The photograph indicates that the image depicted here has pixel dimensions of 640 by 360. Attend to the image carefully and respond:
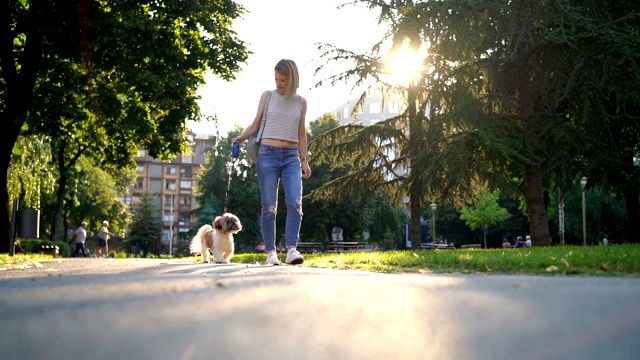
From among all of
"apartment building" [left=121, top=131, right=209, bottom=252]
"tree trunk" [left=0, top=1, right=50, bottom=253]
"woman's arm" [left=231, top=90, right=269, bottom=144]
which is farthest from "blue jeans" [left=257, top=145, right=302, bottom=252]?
"apartment building" [left=121, top=131, right=209, bottom=252]

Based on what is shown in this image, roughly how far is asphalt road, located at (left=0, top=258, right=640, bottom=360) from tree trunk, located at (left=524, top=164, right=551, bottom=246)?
16.1 m

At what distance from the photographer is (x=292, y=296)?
12.5 ft

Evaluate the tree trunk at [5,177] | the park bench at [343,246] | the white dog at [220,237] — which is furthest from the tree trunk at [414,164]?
the park bench at [343,246]

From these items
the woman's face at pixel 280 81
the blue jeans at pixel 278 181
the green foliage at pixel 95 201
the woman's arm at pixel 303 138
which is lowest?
the blue jeans at pixel 278 181

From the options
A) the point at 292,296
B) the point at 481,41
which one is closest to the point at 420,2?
the point at 481,41

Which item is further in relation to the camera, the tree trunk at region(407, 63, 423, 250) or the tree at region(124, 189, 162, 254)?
the tree at region(124, 189, 162, 254)

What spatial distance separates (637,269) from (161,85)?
17.4 meters

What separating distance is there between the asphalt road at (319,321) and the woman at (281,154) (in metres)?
4.76

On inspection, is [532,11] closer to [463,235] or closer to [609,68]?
[609,68]

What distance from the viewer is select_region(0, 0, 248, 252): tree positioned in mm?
22797

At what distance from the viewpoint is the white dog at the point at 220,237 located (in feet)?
38.2

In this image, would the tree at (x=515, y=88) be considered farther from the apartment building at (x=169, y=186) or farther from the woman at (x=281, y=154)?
the apartment building at (x=169, y=186)

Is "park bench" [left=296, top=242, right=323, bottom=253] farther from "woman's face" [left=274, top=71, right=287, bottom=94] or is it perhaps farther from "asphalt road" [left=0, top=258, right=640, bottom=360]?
"asphalt road" [left=0, top=258, right=640, bottom=360]

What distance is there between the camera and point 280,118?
29.5 feet
